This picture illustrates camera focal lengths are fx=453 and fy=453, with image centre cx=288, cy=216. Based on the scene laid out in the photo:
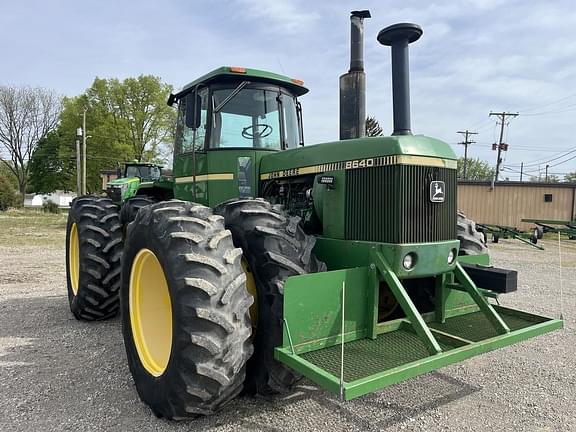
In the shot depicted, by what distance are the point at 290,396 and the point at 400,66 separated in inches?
112

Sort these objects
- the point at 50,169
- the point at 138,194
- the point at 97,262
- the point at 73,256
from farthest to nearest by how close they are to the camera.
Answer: the point at 50,169, the point at 138,194, the point at 73,256, the point at 97,262

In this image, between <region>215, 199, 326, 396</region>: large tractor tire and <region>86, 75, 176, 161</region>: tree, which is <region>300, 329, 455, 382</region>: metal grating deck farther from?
<region>86, 75, 176, 161</region>: tree

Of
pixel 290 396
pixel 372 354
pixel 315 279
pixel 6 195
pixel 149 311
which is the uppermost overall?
pixel 6 195

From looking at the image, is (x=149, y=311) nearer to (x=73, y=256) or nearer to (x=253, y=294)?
(x=253, y=294)

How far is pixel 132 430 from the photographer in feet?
9.92

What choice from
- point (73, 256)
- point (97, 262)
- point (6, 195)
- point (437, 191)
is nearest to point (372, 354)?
point (437, 191)

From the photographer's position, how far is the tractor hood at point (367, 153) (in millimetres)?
3229

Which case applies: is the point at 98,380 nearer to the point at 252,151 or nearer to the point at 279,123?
the point at 252,151

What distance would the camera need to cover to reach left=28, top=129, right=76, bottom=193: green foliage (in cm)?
4009

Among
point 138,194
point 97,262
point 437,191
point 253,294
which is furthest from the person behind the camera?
point 138,194

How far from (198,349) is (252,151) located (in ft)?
7.80

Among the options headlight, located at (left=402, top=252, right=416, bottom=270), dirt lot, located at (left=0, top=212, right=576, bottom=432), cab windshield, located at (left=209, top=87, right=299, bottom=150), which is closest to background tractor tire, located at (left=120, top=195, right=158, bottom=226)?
dirt lot, located at (left=0, top=212, right=576, bottom=432)

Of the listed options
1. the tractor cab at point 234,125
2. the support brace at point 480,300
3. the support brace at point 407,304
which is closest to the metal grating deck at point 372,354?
the support brace at point 407,304

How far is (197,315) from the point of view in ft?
8.85
